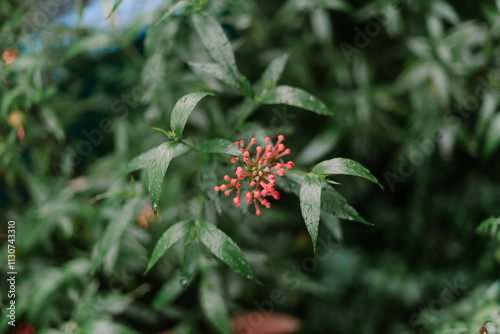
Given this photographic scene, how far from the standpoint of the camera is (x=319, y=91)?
167 cm

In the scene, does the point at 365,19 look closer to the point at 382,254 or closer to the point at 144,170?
the point at 382,254

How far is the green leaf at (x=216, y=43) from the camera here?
82cm

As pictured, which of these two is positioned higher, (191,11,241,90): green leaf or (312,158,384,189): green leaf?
(191,11,241,90): green leaf

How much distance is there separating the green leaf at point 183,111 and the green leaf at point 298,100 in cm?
18

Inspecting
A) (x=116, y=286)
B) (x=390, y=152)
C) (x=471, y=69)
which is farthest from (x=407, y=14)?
(x=116, y=286)

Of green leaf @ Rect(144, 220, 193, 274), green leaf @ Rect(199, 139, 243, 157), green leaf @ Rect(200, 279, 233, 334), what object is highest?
green leaf @ Rect(199, 139, 243, 157)

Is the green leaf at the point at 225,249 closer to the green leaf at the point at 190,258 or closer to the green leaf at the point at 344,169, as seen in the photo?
the green leaf at the point at 190,258

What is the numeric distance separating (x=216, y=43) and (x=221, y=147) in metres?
0.25

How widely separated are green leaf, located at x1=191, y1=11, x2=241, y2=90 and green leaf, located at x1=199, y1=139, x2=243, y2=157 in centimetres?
15

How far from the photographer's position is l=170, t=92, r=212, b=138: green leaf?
72 cm

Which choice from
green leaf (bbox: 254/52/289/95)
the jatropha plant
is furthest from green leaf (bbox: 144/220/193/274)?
green leaf (bbox: 254/52/289/95)

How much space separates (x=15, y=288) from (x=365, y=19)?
170cm

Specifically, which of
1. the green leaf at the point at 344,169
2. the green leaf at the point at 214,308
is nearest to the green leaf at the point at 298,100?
the green leaf at the point at 344,169

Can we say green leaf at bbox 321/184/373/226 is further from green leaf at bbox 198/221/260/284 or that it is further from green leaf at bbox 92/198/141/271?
green leaf at bbox 92/198/141/271
